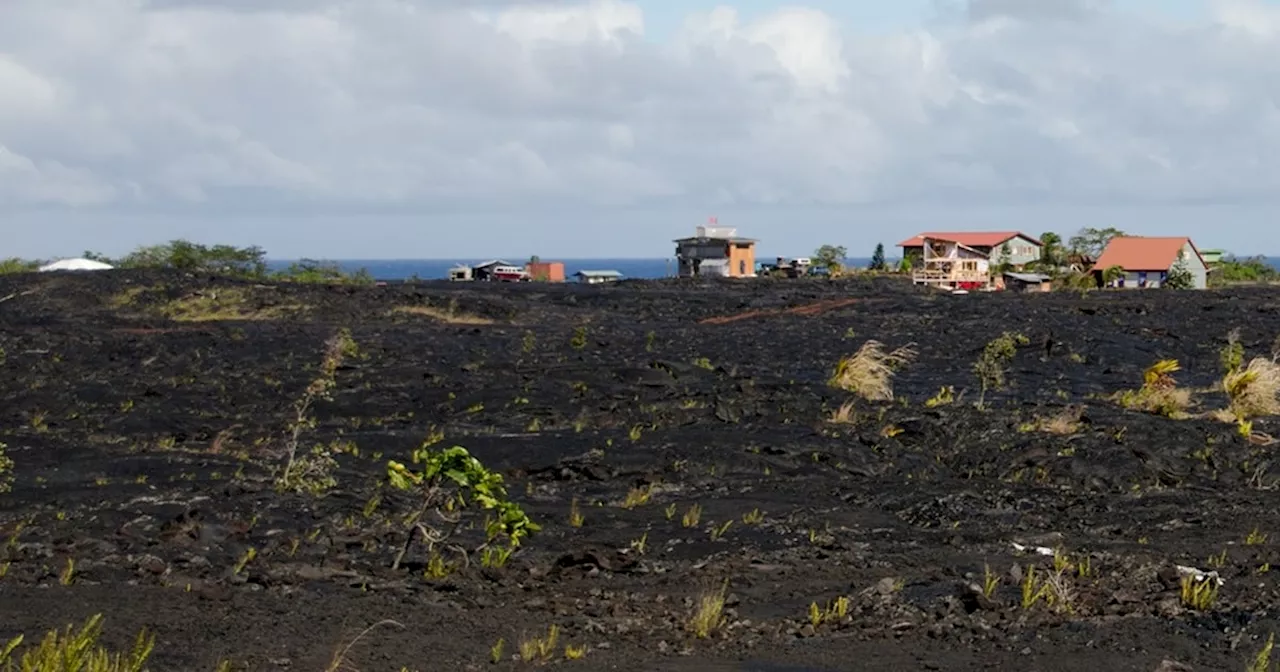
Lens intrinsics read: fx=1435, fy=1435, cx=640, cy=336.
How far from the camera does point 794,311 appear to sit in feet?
171

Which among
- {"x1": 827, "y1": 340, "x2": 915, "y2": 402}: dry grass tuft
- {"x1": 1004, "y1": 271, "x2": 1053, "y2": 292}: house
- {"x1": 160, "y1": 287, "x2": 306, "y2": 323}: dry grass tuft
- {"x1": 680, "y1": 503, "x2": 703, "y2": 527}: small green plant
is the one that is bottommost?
{"x1": 680, "y1": 503, "x2": 703, "y2": 527}: small green plant

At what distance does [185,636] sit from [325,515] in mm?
4959

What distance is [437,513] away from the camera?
14969mm

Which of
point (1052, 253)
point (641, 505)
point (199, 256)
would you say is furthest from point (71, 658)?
point (1052, 253)

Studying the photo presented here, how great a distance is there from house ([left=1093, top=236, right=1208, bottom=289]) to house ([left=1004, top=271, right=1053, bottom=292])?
7.38 meters

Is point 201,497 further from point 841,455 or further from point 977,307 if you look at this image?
point 977,307

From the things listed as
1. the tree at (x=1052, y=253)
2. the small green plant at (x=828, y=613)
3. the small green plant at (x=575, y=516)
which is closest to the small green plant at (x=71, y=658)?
the small green plant at (x=828, y=613)

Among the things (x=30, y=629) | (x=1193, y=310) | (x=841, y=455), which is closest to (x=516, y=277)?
(x=1193, y=310)

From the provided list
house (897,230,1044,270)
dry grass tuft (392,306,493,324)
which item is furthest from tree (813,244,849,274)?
dry grass tuft (392,306,493,324)

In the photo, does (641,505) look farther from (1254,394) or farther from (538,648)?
(1254,394)

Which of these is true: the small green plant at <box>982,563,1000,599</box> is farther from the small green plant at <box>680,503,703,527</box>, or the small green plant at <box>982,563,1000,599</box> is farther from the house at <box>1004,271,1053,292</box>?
the house at <box>1004,271,1053,292</box>

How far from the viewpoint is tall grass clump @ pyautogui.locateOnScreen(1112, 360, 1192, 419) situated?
80.4 feet

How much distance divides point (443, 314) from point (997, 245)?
69364 millimetres

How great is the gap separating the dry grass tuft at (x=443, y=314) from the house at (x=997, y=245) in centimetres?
6165
